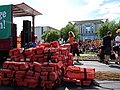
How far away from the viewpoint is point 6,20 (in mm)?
12656

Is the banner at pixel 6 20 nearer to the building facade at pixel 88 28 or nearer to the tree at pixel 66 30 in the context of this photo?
the tree at pixel 66 30

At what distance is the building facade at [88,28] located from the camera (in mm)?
88188

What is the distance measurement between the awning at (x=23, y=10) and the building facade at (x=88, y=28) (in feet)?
241

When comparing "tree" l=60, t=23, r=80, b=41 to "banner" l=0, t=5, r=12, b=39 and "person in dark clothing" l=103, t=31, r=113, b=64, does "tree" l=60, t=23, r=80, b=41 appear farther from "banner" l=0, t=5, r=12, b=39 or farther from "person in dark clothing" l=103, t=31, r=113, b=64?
"banner" l=0, t=5, r=12, b=39

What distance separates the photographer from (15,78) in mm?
7789

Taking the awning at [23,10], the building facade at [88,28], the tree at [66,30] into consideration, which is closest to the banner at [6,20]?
the awning at [23,10]

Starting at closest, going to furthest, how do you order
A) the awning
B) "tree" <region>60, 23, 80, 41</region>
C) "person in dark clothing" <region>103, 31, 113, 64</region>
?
the awning < "person in dark clothing" <region>103, 31, 113, 64</region> < "tree" <region>60, 23, 80, 41</region>

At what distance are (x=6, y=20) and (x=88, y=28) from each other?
78253 mm

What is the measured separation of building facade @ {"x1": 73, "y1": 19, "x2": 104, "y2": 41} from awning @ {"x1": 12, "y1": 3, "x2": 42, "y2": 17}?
73.4 meters

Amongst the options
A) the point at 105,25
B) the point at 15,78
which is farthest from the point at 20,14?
the point at 105,25

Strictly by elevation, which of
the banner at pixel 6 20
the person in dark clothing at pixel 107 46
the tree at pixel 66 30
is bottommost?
the person in dark clothing at pixel 107 46

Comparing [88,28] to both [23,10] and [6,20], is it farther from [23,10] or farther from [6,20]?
[6,20]

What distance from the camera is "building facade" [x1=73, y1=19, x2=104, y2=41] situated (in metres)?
88.2

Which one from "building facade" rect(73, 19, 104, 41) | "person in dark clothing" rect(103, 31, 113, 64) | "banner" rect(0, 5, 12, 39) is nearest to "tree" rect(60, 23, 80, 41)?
"building facade" rect(73, 19, 104, 41)
